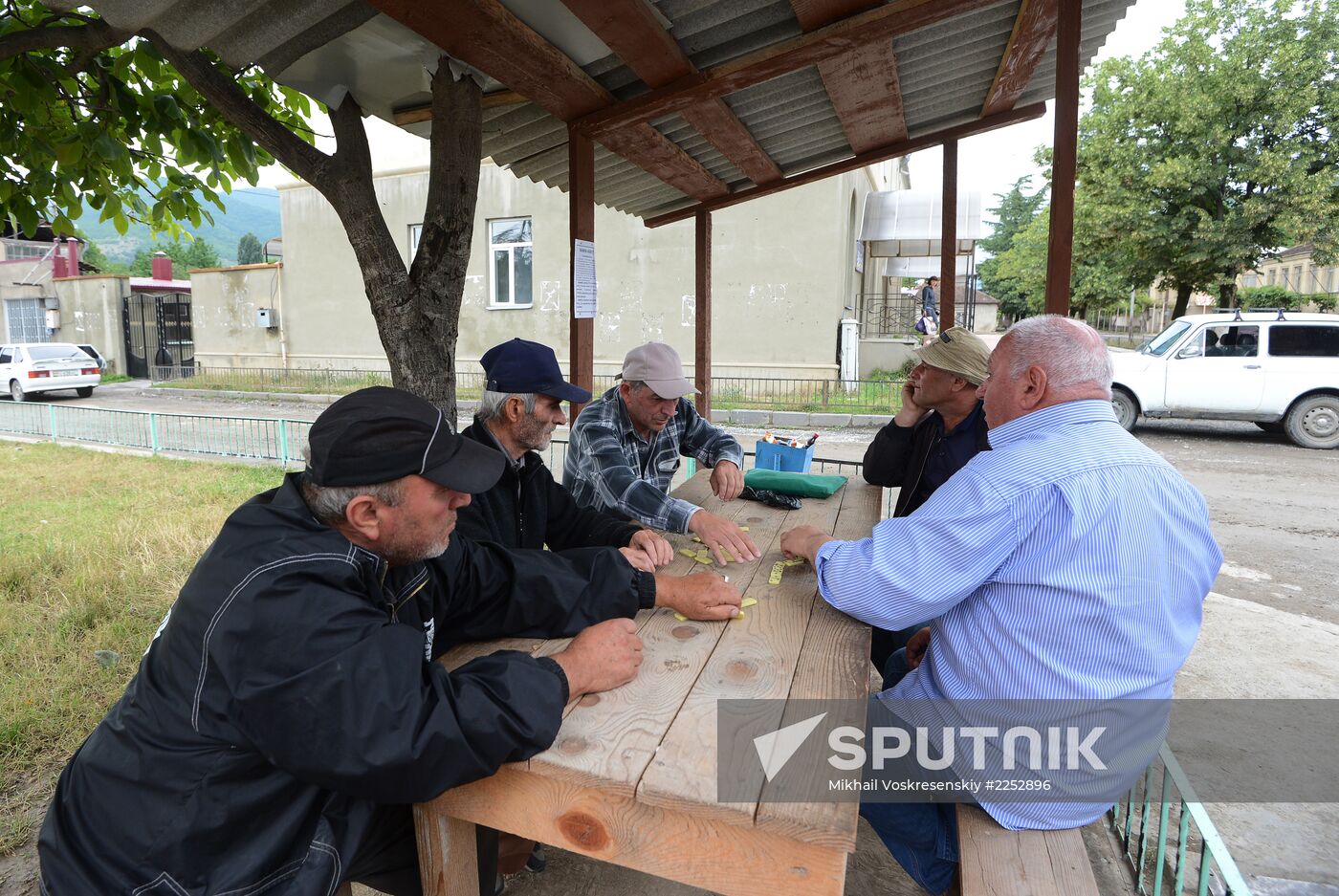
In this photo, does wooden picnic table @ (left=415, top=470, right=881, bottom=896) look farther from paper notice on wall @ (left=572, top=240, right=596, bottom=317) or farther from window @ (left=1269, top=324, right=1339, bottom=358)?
window @ (left=1269, top=324, right=1339, bottom=358)

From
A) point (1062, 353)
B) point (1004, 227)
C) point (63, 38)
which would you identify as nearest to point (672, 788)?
point (1062, 353)

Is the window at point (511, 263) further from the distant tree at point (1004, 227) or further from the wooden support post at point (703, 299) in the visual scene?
the distant tree at point (1004, 227)

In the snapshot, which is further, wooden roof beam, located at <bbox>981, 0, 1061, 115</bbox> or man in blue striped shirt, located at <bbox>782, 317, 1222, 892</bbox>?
wooden roof beam, located at <bbox>981, 0, 1061, 115</bbox>

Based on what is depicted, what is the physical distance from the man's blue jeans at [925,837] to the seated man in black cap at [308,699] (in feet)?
2.93

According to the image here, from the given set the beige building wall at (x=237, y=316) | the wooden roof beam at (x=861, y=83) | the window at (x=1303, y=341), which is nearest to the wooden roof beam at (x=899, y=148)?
the wooden roof beam at (x=861, y=83)

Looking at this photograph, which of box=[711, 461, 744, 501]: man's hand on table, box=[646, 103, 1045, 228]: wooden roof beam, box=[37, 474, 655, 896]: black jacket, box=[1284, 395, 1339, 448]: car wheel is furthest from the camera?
box=[1284, 395, 1339, 448]: car wheel

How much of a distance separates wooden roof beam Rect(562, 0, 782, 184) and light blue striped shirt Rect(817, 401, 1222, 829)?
218cm

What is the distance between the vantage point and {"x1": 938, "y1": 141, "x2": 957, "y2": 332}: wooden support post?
218 inches

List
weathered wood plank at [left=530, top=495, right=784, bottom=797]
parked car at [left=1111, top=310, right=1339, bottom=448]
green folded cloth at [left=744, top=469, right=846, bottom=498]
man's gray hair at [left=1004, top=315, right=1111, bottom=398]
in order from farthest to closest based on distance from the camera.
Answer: parked car at [left=1111, top=310, right=1339, bottom=448] → green folded cloth at [left=744, top=469, right=846, bottom=498] → man's gray hair at [left=1004, top=315, right=1111, bottom=398] → weathered wood plank at [left=530, top=495, right=784, bottom=797]

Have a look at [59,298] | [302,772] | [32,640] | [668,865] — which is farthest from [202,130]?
[59,298]

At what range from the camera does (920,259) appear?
79.2ft

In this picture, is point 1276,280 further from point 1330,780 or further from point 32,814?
point 32,814

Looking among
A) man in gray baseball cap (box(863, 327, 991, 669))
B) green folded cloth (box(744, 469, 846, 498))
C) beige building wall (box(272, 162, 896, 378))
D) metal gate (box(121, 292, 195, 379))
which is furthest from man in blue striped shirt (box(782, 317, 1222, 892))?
metal gate (box(121, 292, 195, 379))

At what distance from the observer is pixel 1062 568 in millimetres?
1732
